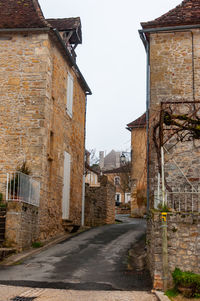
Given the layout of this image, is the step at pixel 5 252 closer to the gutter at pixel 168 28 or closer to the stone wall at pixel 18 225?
the stone wall at pixel 18 225

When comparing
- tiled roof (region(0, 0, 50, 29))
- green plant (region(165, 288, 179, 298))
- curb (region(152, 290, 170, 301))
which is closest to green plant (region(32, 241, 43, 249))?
curb (region(152, 290, 170, 301))

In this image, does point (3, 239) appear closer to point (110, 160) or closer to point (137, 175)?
point (137, 175)

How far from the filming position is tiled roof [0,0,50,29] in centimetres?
1546

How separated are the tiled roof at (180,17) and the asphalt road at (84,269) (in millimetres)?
7646

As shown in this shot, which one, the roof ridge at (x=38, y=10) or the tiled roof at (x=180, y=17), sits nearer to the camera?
the tiled roof at (x=180, y=17)

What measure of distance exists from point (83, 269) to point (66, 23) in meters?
11.4

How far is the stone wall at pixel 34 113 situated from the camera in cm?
1479

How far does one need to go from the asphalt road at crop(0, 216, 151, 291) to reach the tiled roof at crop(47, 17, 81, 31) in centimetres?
896

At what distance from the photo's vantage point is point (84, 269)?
10.8 m

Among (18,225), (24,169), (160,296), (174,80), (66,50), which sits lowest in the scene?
(160,296)

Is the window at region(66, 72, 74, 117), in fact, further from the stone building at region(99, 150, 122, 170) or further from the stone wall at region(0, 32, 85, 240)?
the stone building at region(99, 150, 122, 170)

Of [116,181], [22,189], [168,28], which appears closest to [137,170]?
[168,28]

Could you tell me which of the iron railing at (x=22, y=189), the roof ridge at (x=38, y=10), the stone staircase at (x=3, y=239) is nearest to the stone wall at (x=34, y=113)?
the iron railing at (x=22, y=189)

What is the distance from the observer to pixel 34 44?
15.4m
